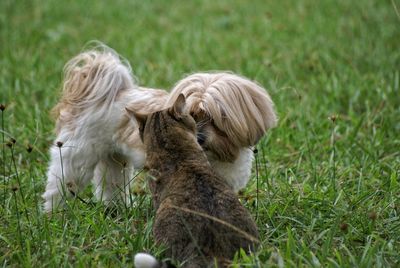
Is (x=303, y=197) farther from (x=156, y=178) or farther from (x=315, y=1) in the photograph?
(x=315, y=1)

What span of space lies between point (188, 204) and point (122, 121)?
4.88ft

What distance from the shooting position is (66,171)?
17.3 feet

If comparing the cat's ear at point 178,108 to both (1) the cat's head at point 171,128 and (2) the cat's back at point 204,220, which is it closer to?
(1) the cat's head at point 171,128

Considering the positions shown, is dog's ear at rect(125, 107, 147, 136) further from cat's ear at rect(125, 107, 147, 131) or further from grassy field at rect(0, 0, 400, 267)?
grassy field at rect(0, 0, 400, 267)

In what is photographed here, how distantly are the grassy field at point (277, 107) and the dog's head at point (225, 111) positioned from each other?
52 cm

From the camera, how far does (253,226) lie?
3.89 m

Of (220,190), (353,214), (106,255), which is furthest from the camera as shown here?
(353,214)

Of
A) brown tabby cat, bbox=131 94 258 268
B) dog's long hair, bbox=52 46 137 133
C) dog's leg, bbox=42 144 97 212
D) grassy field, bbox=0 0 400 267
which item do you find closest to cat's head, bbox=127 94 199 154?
brown tabby cat, bbox=131 94 258 268

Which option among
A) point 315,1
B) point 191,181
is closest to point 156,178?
point 191,181

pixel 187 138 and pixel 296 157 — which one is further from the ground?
pixel 187 138

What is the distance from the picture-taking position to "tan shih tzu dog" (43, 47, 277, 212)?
4.55m

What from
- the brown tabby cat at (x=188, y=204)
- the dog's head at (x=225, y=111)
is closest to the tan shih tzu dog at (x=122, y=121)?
the dog's head at (x=225, y=111)

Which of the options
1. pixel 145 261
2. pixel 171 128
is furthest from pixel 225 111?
pixel 145 261

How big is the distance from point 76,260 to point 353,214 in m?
1.81
